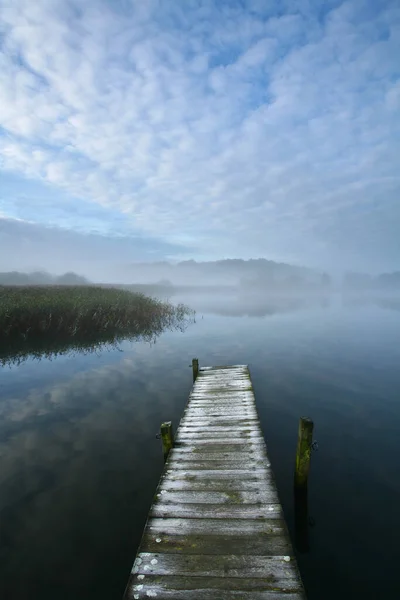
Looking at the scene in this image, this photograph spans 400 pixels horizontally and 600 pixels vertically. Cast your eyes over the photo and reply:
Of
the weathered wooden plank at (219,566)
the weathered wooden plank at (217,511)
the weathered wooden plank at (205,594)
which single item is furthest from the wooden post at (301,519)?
the weathered wooden plank at (205,594)

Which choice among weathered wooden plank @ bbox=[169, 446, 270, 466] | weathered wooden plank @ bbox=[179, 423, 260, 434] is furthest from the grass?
weathered wooden plank @ bbox=[169, 446, 270, 466]

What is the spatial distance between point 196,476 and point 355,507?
4280 millimetres

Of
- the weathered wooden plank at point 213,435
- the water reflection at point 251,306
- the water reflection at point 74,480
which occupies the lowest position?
the water reflection at point 74,480

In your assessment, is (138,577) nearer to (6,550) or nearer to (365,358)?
(6,550)

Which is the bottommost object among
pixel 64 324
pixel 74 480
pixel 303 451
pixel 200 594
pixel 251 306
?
pixel 74 480

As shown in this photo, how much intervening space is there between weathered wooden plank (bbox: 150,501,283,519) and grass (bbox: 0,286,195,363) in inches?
682

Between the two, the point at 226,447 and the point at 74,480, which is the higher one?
the point at 226,447

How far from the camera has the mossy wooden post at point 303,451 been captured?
718cm

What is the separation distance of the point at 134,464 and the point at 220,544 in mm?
4985

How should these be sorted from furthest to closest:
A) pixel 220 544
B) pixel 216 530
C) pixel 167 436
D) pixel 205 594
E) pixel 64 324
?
pixel 64 324 < pixel 167 436 < pixel 216 530 < pixel 220 544 < pixel 205 594

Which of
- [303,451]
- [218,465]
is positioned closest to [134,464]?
[218,465]

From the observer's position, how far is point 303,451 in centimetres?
733

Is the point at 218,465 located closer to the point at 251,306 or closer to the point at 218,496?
the point at 218,496

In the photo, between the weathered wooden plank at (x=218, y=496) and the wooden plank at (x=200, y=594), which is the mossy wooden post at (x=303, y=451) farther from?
the wooden plank at (x=200, y=594)
